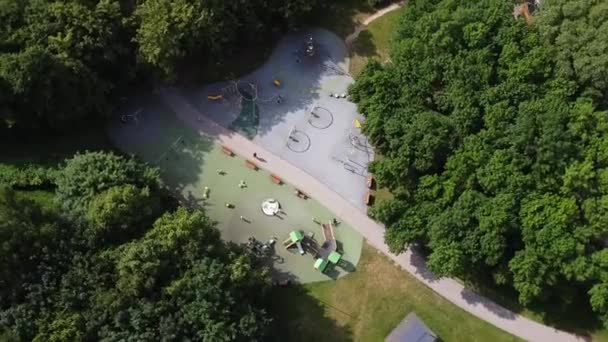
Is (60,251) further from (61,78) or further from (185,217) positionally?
(61,78)

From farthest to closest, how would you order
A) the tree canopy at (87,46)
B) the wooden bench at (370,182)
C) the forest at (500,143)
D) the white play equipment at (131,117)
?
the white play equipment at (131,117)
the wooden bench at (370,182)
the tree canopy at (87,46)
the forest at (500,143)

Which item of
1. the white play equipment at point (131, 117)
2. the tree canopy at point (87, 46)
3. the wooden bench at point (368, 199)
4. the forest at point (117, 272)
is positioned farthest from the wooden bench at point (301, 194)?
the white play equipment at point (131, 117)

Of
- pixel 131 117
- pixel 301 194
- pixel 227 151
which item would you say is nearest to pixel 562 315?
pixel 301 194

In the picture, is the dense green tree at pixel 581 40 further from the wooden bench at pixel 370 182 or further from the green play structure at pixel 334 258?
the green play structure at pixel 334 258

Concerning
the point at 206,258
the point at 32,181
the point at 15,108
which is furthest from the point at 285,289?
the point at 15,108

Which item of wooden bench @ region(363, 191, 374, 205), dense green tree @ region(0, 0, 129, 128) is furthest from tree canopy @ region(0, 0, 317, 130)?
wooden bench @ region(363, 191, 374, 205)

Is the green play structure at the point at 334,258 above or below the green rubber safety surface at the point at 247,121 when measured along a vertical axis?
below

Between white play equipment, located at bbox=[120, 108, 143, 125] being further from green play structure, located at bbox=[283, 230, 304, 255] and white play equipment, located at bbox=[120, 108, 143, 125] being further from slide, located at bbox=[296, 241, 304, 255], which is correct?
slide, located at bbox=[296, 241, 304, 255]
